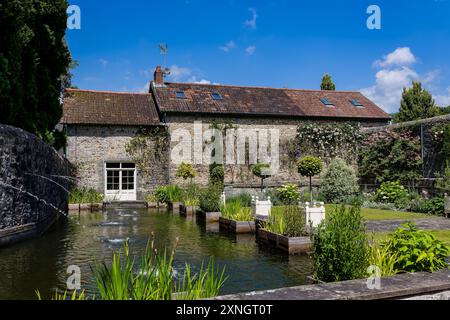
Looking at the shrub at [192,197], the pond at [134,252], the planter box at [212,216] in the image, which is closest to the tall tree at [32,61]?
the pond at [134,252]

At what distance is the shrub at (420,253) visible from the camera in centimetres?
396

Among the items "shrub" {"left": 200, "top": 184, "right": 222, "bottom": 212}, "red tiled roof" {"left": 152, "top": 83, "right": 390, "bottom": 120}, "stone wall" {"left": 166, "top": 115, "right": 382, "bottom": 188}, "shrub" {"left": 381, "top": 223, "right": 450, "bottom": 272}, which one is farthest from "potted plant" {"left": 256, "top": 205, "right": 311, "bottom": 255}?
"red tiled roof" {"left": 152, "top": 83, "right": 390, "bottom": 120}

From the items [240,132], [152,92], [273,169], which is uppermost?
[152,92]

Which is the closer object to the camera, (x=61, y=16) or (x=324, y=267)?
(x=324, y=267)

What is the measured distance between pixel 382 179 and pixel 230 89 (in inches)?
411

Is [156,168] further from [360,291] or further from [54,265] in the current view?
[360,291]

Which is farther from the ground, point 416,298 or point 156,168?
point 156,168

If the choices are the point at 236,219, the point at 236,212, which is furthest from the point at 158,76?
the point at 236,219

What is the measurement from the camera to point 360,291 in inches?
126

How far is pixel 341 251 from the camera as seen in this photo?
4.30 m

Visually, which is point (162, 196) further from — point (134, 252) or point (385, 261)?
point (385, 261)

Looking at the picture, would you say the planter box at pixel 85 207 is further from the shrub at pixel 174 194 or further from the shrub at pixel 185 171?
the shrub at pixel 185 171

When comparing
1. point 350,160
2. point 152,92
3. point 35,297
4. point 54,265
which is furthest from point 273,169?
point 35,297

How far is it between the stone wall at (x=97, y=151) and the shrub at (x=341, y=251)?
706 inches
